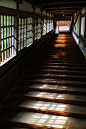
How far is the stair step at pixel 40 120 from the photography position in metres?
5.18

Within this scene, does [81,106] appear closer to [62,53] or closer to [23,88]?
[23,88]

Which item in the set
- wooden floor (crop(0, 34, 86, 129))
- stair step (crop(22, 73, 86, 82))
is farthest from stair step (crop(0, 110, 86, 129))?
stair step (crop(22, 73, 86, 82))

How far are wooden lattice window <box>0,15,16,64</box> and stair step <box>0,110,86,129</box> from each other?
197 centimetres

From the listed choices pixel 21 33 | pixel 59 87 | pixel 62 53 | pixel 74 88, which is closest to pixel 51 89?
pixel 59 87

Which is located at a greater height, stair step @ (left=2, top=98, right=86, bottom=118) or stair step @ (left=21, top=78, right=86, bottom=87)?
stair step @ (left=21, top=78, right=86, bottom=87)

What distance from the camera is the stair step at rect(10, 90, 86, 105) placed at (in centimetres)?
625

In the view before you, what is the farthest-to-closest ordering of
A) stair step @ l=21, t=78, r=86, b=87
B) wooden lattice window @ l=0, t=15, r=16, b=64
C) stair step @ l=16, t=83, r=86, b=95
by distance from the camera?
stair step @ l=21, t=78, r=86, b=87
stair step @ l=16, t=83, r=86, b=95
wooden lattice window @ l=0, t=15, r=16, b=64

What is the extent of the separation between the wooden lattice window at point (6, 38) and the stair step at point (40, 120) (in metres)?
1.97

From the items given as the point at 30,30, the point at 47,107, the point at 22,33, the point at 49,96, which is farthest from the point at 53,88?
the point at 30,30

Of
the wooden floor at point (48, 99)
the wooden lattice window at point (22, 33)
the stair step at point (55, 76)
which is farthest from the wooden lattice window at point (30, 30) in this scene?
the stair step at point (55, 76)

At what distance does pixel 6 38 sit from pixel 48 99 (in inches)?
111

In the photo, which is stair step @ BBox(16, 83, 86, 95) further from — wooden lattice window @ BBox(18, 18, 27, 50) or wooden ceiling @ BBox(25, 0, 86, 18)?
→ wooden ceiling @ BBox(25, 0, 86, 18)

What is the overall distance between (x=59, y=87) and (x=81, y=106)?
4.67ft

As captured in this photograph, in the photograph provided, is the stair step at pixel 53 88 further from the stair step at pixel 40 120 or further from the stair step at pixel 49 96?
the stair step at pixel 40 120
